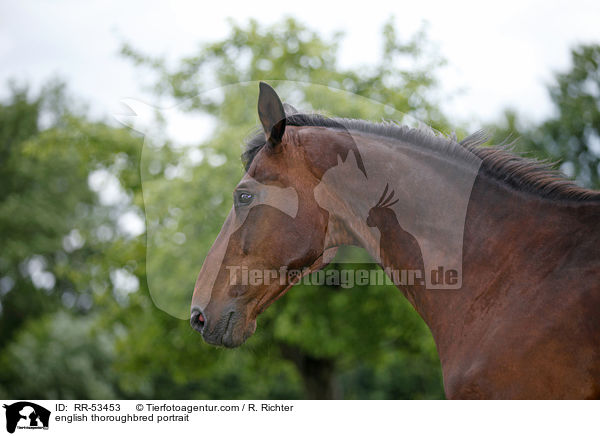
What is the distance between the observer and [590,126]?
15047 mm

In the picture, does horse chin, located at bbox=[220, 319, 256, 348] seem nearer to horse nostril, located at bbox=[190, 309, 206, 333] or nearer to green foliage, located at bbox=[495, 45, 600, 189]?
horse nostril, located at bbox=[190, 309, 206, 333]

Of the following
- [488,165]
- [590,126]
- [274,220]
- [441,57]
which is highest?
[590,126]

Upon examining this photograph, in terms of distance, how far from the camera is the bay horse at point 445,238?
6.68 ft

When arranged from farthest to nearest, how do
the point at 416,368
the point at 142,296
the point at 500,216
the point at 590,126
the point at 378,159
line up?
the point at 416,368 < the point at 590,126 < the point at 142,296 < the point at 378,159 < the point at 500,216

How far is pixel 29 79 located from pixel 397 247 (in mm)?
25485

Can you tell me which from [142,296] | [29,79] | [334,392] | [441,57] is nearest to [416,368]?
[334,392]

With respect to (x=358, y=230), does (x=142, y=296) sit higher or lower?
higher

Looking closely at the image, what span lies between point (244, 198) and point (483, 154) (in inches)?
46.5

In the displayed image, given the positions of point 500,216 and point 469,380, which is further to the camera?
point 500,216

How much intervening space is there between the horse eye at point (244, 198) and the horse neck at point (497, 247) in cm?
67

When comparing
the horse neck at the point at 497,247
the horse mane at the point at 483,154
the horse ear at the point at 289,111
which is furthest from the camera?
the horse ear at the point at 289,111

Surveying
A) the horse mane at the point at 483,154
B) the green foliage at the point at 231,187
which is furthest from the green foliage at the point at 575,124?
the horse mane at the point at 483,154

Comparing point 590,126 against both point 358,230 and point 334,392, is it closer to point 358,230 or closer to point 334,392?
point 334,392
